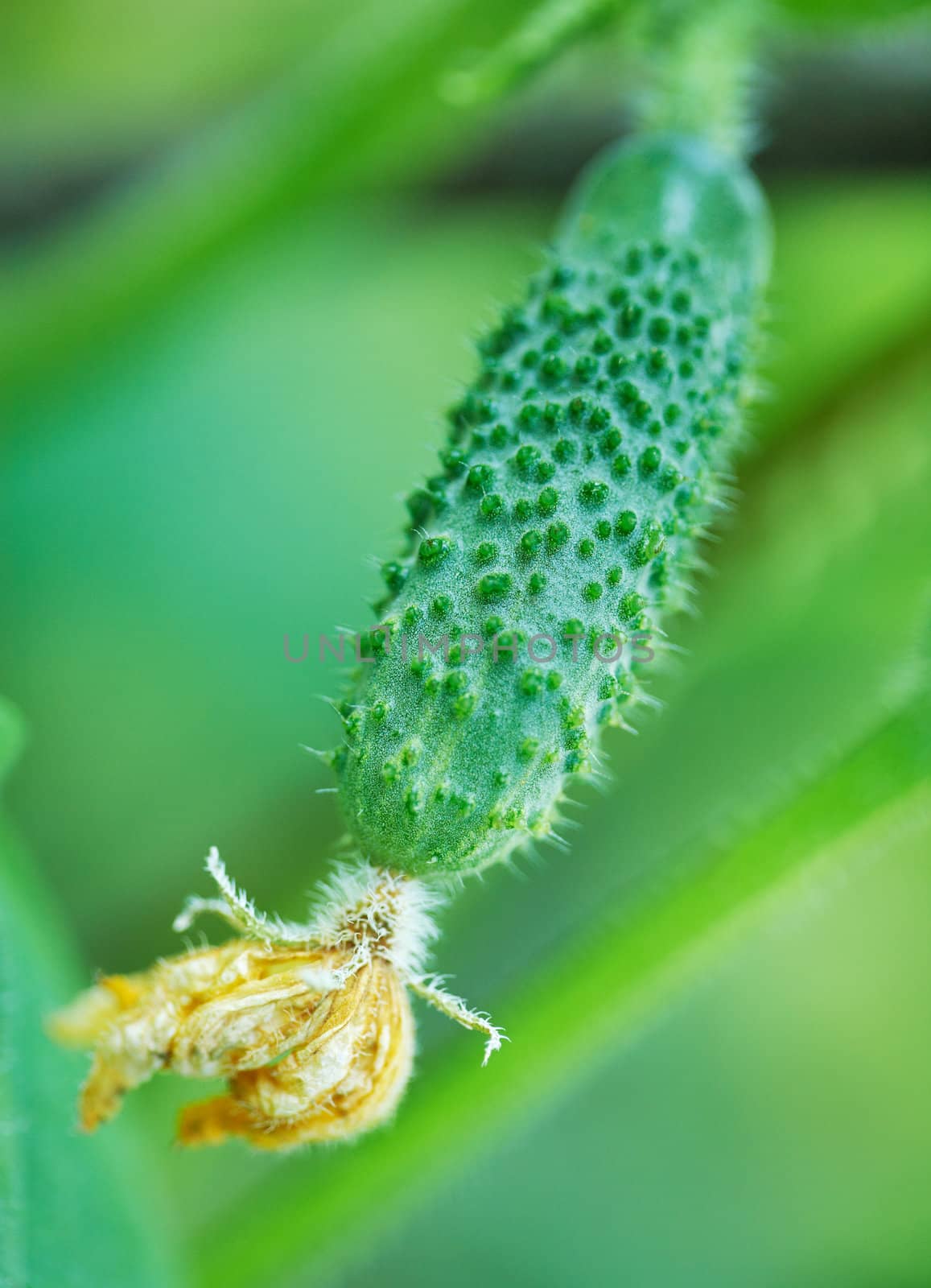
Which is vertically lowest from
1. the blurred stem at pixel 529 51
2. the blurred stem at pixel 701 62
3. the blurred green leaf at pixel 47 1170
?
the blurred green leaf at pixel 47 1170

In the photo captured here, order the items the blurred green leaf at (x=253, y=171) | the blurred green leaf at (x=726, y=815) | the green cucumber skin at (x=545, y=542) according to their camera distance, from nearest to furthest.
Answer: the green cucumber skin at (x=545, y=542)
the blurred green leaf at (x=726, y=815)
the blurred green leaf at (x=253, y=171)

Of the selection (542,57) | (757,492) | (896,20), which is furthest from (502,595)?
(757,492)

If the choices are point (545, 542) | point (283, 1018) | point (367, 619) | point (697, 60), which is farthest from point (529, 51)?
point (367, 619)

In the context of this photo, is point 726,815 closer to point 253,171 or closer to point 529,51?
point 529,51

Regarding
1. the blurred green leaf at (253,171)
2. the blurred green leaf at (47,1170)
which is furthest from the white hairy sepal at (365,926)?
the blurred green leaf at (253,171)

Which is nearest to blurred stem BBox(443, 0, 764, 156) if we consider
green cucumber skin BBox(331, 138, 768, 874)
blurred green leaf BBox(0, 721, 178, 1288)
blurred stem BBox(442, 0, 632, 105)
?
blurred stem BBox(442, 0, 632, 105)

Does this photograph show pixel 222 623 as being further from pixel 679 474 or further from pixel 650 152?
pixel 679 474

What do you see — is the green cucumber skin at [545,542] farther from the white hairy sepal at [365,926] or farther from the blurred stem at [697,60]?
the blurred stem at [697,60]

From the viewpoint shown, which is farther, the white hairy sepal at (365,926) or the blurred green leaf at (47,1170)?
the blurred green leaf at (47,1170)
